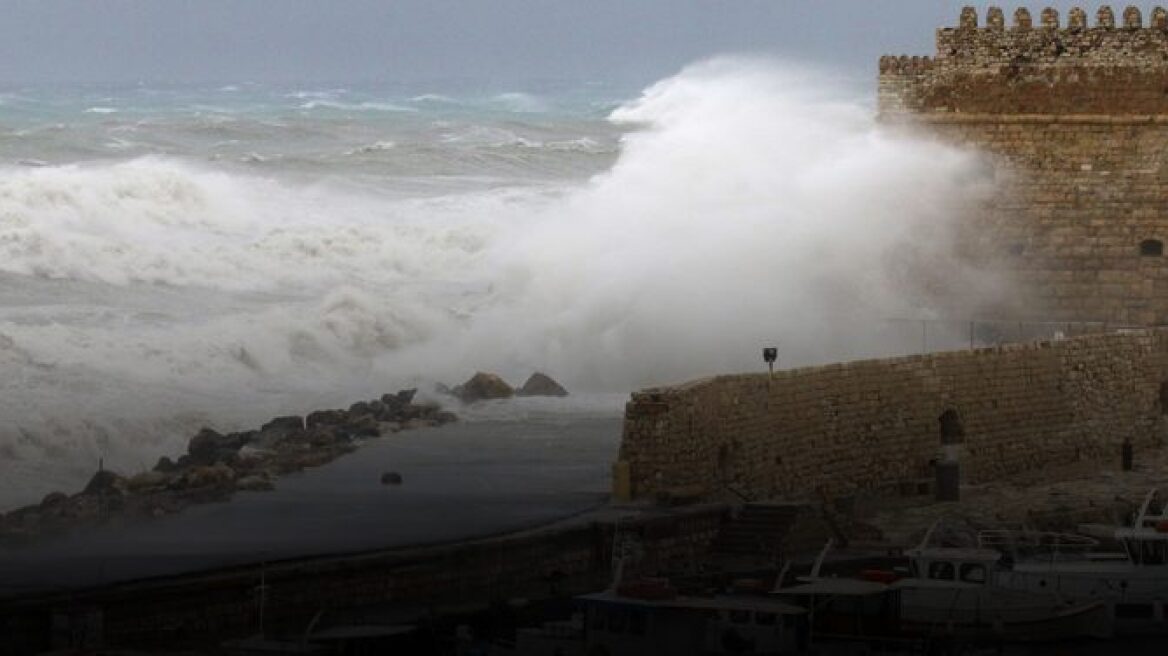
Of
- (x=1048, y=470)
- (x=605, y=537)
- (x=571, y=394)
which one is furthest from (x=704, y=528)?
(x=571, y=394)

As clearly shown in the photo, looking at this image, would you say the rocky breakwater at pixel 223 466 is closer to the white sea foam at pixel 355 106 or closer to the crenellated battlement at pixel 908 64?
the crenellated battlement at pixel 908 64

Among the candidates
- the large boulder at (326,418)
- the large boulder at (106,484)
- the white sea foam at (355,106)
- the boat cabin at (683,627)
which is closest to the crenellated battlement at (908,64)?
the large boulder at (326,418)

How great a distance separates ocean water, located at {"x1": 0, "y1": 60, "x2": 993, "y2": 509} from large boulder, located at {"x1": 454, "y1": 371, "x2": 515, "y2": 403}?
0.72 meters

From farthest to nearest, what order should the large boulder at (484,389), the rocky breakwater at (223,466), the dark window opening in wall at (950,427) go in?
the large boulder at (484,389)
the dark window opening in wall at (950,427)
the rocky breakwater at (223,466)

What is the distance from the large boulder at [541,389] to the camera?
93.1ft

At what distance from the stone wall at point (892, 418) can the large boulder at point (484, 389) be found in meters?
5.62

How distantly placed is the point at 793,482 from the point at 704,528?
6.13 feet

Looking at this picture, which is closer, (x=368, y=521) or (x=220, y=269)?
(x=368, y=521)

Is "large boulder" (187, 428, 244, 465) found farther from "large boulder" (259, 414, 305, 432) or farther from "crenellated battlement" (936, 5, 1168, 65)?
"crenellated battlement" (936, 5, 1168, 65)

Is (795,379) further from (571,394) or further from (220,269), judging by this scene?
(220,269)

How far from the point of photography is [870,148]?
29.5 meters

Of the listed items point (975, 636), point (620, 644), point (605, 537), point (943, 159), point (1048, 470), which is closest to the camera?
point (620, 644)

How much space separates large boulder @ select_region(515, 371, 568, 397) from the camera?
28.4 metres

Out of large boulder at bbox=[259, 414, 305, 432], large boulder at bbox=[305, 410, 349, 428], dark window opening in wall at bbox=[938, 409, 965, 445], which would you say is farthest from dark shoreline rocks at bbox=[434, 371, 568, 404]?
dark window opening in wall at bbox=[938, 409, 965, 445]
